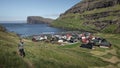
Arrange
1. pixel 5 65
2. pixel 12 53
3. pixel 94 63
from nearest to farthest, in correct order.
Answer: pixel 5 65 → pixel 12 53 → pixel 94 63

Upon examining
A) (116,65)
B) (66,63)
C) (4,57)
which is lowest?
(116,65)

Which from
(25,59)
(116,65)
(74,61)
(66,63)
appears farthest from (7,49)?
(116,65)

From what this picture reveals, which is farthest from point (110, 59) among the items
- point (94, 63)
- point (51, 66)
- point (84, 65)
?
point (51, 66)

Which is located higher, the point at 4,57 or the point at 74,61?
the point at 4,57

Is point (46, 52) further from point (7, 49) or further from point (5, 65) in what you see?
point (5, 65)

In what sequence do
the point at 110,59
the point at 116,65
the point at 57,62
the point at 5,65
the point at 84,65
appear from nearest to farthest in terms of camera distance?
the point at 5,65
the point at 57,62
the point at 84,65
the point at 116,65
the point at 110,59

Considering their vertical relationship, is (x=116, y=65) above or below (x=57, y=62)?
below

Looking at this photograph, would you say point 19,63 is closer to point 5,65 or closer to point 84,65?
point 5,65

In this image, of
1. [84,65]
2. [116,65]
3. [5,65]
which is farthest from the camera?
[116,65]

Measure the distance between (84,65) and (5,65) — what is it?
22473 mm

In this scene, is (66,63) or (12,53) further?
(66,63)

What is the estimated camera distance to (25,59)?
44688mm

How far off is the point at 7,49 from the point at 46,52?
13.1 metres

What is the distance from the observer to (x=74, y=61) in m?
56.3
